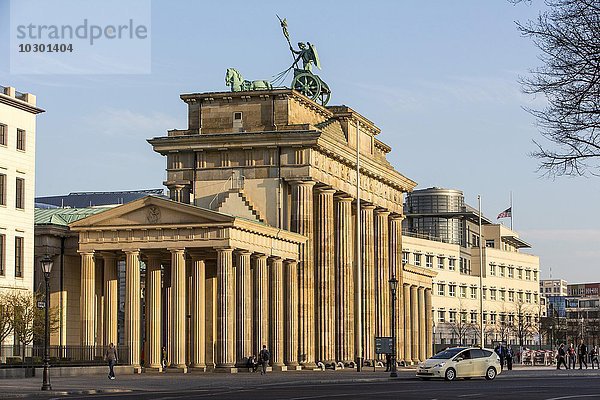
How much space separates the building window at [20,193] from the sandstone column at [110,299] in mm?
10014

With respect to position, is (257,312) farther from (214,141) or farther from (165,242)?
(214,141)

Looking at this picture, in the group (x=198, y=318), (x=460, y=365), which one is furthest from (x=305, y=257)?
(x=460, y=365)

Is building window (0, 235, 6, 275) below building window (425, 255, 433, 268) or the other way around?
below

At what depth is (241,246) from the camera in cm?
7356

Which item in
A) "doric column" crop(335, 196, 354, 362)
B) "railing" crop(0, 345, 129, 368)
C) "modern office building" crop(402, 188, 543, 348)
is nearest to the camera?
"railing" crop(0, 345, 129, 368)

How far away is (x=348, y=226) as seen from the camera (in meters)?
90.6

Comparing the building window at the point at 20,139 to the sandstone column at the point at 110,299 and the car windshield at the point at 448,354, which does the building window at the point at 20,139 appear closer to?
the sandstone column at the point at 110,299

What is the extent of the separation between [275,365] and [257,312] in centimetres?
392

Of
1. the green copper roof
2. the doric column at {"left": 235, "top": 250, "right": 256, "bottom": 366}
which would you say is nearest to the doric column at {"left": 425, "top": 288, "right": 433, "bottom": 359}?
the green copper roof

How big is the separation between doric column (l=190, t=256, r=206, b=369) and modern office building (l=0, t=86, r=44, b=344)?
1259 cm

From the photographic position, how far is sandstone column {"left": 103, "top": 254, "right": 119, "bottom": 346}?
7444 centimetres

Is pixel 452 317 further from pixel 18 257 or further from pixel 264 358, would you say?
pixel 264 358

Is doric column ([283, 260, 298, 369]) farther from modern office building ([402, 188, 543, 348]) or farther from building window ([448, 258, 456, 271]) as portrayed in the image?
building window ([448, 258, 456, 271])

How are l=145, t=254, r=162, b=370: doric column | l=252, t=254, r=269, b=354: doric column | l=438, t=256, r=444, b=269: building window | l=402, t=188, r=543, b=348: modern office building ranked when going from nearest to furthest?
l=145, t=254, r=162, b=370: doric column, l=252, t=254, r=269, b=354: doric column, l=402, t=188, r=543, b=348: modern office building, l=438, t=256, r=444, b=269: building window
